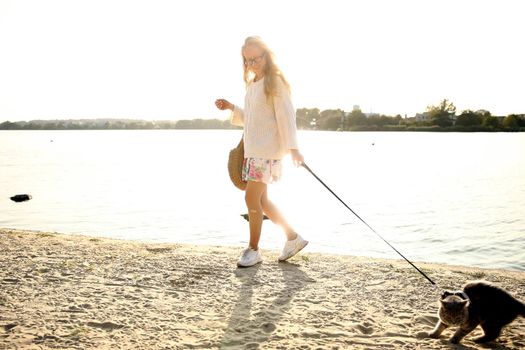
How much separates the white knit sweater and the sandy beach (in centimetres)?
134

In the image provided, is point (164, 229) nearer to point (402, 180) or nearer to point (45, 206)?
point (45, 206)

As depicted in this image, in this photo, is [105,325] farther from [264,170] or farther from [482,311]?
[482,311]

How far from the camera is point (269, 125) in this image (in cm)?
508

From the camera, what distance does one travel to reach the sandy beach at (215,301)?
11.4 feet

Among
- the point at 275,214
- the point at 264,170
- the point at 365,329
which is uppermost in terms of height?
the point at 264,170

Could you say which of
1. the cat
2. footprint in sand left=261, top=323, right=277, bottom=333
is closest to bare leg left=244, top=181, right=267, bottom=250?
footprint in sand left=261, top=323, right=277, bottom=333

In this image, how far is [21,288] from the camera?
14.9 ft

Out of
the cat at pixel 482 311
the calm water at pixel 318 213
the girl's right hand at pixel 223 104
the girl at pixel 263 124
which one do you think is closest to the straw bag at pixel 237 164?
the girl at pixel 263 124

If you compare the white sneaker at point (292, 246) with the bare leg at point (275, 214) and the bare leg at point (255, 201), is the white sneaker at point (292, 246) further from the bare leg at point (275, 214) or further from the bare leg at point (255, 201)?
the bare leg at point (255, 201)

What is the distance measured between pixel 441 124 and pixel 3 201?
146 metres

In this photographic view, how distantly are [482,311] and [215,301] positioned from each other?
2173 millimetres

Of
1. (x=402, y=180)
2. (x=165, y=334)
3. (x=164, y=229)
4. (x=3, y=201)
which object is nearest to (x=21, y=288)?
(x=165, y=334)

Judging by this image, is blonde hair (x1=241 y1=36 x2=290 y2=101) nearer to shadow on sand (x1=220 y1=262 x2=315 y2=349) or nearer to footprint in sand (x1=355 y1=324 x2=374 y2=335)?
shadow on sand (x1=220 y1=262 x2=315 y2=349)

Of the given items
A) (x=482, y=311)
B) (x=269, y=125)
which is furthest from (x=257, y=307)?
(x=269, y=125)
